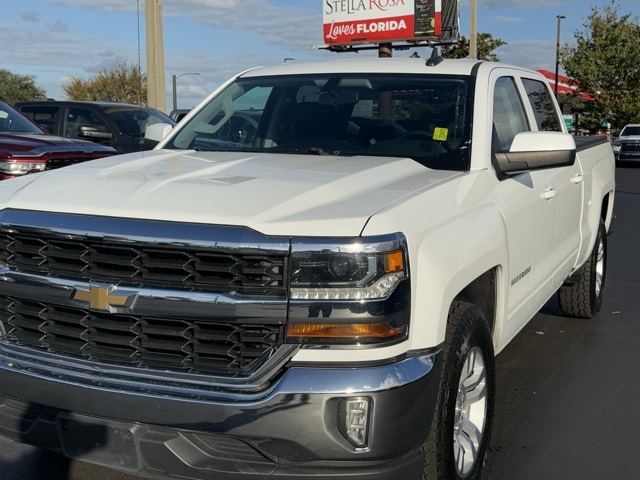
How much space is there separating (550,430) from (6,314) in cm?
282

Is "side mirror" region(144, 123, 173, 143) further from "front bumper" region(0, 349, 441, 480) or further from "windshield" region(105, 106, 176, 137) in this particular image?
"windshield" region(105, 106, 176, 137)

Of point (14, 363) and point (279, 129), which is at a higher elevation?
point (279, 129)

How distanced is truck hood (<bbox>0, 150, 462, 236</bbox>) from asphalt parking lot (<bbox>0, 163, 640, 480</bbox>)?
53.8 inches

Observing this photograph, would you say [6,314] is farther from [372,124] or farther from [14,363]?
[372,124]

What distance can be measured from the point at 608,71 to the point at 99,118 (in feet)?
126

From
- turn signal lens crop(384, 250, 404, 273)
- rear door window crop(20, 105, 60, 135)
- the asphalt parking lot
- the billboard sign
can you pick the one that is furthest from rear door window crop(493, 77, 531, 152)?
the billboard sign

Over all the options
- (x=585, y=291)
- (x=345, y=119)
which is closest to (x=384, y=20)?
(x=585, y=291)

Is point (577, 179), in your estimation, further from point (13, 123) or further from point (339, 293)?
point (13, 123)

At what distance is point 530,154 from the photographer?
13.3ft

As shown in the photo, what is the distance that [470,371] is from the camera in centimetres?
354

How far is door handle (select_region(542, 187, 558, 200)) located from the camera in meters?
4.72

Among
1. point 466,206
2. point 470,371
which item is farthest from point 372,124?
point 470,371

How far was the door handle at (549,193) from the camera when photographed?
4.72 m

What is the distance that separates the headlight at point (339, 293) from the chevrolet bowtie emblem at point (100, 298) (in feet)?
1.98
